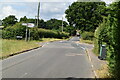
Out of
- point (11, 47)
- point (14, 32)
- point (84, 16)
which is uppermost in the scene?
point (84, 16)

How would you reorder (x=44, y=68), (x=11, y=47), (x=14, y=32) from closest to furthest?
(x=44, y=68)
(x=11, y=47)
(x=14, y=32)

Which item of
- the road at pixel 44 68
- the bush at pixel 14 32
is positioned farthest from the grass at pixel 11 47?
the bush at pixel 14 32

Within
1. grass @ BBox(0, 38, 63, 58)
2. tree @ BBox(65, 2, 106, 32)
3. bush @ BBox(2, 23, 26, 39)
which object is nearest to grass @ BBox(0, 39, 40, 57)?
grass @ BBox(0, 38, 63, 58)

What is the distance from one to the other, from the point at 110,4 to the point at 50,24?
115547 millimetres

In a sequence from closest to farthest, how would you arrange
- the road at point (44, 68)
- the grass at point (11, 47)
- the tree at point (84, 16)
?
1. the road at point (44, 68)
2. the grass at point (11, 47)
3. the tree at point (84, 16)

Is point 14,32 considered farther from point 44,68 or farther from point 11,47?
point 44,68

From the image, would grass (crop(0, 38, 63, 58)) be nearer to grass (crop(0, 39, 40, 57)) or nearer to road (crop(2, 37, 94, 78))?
grass (crop(0, 39, 40, 57))

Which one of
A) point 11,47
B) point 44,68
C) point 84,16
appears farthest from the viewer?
point 84,16

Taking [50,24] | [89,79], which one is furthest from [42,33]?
[50,24]

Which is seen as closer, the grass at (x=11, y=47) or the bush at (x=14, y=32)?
the grass at (x=11, y=47)

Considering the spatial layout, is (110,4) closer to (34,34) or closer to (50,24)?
(34,34)

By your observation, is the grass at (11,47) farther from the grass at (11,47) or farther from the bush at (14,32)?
the bush at (14,32)

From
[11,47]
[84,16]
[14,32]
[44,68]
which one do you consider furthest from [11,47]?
[84,16]

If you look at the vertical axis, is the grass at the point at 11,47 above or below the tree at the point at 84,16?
below
